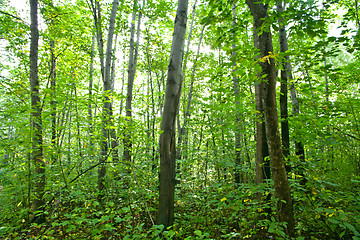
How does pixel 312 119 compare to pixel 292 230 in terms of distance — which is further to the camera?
pixel 312 119

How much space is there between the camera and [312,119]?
121 inches

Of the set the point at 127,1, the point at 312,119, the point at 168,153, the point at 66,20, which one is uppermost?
the point at 127,1

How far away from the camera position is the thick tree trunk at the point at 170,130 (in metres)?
2.57

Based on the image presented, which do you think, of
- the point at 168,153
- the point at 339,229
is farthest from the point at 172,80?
the point at 339,229

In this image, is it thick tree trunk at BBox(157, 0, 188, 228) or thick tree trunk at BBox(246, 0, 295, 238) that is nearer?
thick tree trunk at BBox(246, 0, 295, 238)

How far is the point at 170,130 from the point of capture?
2629mm

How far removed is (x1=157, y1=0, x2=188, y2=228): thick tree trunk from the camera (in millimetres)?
2574

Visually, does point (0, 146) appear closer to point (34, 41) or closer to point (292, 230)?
point (34, 41)

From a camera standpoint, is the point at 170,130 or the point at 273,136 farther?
the point at 170,130

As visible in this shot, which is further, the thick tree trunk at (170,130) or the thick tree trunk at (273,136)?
the thick tree trunk at (170,130)

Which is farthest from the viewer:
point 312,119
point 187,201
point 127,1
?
point 127,1

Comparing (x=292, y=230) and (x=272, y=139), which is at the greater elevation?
(x=272, y=139)

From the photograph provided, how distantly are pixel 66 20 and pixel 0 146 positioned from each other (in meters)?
5.54

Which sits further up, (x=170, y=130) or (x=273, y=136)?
(x=170, y=130)
